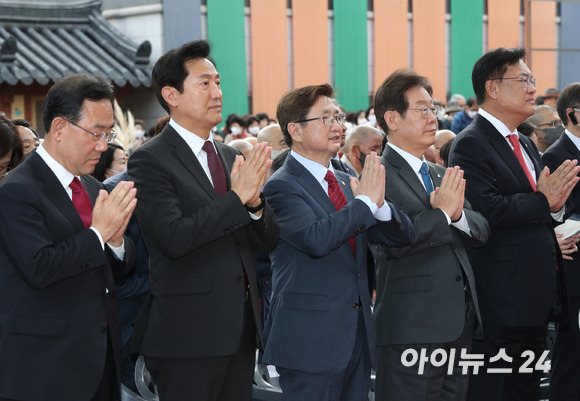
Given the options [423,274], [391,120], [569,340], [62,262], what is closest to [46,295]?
[62,262]

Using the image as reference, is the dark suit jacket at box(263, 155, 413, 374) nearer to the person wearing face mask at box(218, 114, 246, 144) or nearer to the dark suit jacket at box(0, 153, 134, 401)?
the dark suit jacket at box(0, 153, 134, 401)

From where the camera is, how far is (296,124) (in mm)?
3068

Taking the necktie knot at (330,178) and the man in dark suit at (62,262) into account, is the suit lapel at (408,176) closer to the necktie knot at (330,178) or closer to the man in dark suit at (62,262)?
the necktie knot at (330,178)

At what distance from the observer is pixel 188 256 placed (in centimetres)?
257

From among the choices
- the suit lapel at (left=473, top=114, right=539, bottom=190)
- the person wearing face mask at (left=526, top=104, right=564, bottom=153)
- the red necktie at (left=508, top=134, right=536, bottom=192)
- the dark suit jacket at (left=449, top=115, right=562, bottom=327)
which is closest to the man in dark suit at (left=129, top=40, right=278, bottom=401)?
the dark suit jacket at (left=449, top=115, right=562, bottom=327)

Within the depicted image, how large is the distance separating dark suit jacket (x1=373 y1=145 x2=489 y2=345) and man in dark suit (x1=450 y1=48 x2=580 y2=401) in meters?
0.27

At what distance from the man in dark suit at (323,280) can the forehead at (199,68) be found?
475 millimetres

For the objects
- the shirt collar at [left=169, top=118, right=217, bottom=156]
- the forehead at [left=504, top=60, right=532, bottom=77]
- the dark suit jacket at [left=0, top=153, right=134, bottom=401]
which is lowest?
the dark suit jacket at [left=0, top=153, right=134, bottom=401]

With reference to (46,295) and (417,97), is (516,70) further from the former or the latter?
(46,295)

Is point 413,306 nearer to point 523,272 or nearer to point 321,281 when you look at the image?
point 321,281

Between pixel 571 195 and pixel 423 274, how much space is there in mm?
1259

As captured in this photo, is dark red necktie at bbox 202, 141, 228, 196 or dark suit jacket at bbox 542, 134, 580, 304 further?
dark suit jacket at bbox 542, 134, 580, 304

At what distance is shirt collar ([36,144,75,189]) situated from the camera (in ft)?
8.03


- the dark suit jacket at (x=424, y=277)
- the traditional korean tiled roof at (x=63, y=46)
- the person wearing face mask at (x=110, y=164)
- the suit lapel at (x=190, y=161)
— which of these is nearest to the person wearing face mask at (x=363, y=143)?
the person wearing face mask at (x=110, y=164)
